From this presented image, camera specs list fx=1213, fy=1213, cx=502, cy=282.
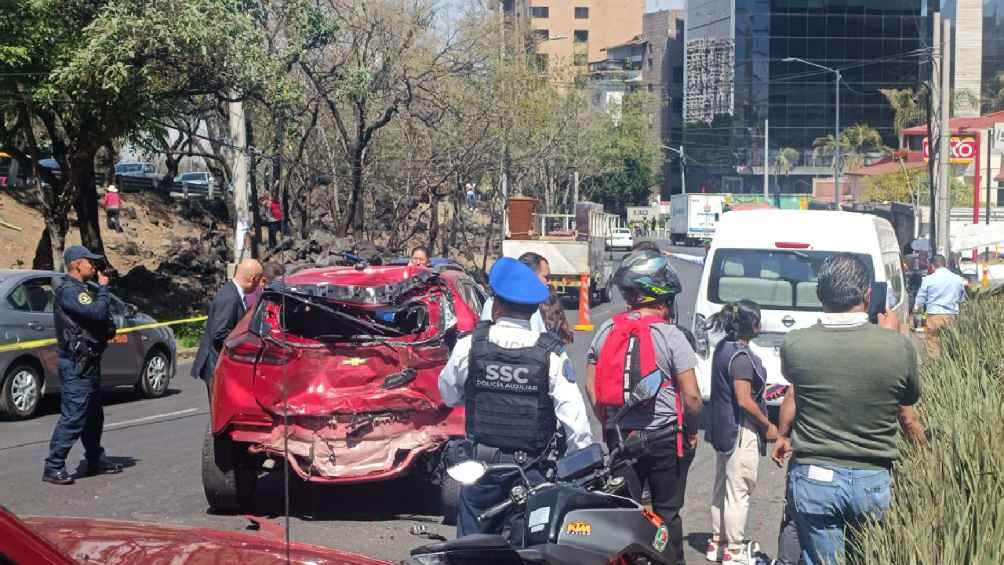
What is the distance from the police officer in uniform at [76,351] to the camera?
30.7 feet

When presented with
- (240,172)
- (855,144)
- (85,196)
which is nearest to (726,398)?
(240,172)

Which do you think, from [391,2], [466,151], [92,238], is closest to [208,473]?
[92,238]

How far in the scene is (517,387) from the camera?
5.36 metres

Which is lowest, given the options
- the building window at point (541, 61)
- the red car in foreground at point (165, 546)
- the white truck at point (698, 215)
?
the white truck at point (698, 215)

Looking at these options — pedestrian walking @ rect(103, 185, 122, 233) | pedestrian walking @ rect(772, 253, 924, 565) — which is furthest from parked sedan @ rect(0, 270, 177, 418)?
pedestrian walking @ rect(103, 185, 122, 233)

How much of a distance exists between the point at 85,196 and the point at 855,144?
2746 inches

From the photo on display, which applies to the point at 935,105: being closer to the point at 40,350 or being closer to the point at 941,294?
the point at 941,294

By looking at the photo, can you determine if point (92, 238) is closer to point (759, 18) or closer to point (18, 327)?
point (18, 327)

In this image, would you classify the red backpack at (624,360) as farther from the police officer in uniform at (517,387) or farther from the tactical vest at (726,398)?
the tactical vest at (726,398)

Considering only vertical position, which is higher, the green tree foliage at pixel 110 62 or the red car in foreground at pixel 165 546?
the green tree foliage at pixel 110 62

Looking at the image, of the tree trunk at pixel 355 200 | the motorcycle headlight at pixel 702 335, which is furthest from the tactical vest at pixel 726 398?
the tree trunk at pixel 355 200

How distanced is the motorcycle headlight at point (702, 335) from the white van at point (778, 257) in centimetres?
1

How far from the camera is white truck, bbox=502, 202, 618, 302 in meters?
30.8

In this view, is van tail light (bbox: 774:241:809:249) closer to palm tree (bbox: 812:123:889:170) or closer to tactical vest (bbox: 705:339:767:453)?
tactical vest (bbox: 705:339:767:453)
